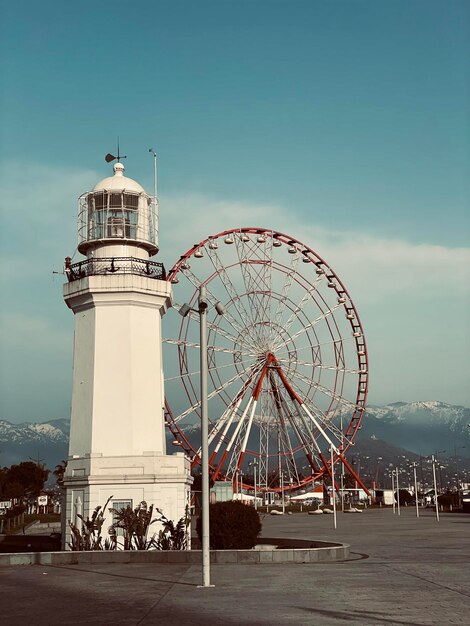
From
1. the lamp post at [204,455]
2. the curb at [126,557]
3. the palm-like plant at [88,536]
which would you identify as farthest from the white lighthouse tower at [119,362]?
the lamp post at [204,455]

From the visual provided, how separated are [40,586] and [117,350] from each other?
14.1 metres

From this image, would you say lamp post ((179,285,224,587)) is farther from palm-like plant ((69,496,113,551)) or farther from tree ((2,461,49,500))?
tree ((2,461,49,500))

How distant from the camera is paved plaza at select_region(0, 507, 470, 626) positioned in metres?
12.7

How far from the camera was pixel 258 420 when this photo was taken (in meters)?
61.1

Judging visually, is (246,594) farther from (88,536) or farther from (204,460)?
(88,536)

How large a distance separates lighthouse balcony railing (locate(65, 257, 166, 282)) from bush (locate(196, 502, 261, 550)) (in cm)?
1008

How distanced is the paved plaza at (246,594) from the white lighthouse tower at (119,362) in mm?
6430

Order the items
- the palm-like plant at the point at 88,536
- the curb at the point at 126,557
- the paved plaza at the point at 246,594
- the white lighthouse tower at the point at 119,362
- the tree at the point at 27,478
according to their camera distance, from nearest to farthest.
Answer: the paved plaza at the point at 246,594, the curb at the point at 126,557, the palm-like plant at the point at 88,536, the white lighthouse tower at the point at 119,362, the tree at the point at 27,478

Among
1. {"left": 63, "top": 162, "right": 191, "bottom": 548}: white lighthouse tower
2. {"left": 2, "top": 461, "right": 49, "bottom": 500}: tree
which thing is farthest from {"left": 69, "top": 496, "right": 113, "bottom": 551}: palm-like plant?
{"left": 2, "top": 461, "right": 49, "bottom": 500}: tree

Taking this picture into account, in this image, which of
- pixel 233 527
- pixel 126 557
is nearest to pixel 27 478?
pixel 233 527

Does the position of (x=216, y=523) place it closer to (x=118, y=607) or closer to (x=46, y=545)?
(x=46, y=545)

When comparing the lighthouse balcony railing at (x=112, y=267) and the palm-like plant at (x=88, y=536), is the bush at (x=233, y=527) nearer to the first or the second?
the palm-like plant at (x=88, y=536)

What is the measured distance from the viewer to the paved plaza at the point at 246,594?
41.5 ft

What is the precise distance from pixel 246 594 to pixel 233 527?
1104 cm
